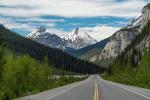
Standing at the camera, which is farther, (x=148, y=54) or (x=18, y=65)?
(x=148, y=54)

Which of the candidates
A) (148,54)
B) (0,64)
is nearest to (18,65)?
(0,64)

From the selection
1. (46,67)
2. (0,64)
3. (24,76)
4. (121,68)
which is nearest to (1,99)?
(0,64)

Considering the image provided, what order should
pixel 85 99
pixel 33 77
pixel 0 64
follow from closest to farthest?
pixel 85 99
pixel 0 64
pixel 33 77

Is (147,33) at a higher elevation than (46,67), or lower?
higher

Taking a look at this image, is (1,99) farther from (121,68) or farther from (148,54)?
(121,68)

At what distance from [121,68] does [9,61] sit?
4330 inches

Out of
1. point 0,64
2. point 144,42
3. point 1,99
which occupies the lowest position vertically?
point 1,99

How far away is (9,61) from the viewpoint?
69062 mm

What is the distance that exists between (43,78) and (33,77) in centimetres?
411

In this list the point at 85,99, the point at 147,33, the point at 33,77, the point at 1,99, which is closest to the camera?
the point at 1,99

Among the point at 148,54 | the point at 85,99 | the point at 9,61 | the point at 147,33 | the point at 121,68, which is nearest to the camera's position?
the point at 85,99

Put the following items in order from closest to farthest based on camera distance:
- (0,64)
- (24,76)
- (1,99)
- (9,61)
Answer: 1. (1,99)
2. (0,64)
3. (9,61)
4. (24,76)

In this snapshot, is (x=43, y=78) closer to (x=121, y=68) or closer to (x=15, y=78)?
(x=15, y=78)

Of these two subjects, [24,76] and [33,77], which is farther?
[33,77]
